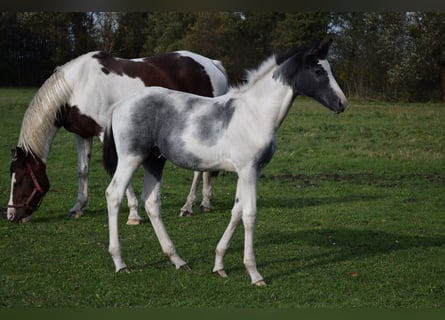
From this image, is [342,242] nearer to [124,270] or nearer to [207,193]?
[207,193]

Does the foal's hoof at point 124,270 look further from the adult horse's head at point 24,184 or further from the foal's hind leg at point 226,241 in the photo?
the adult horse's head at point 24,184

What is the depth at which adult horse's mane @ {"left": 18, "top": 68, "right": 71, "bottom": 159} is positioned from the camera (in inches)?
348

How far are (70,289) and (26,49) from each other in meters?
23.8

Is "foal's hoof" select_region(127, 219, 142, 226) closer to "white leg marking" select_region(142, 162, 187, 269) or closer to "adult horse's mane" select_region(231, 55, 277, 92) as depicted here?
"white leg marking" select_region(142, 162, 187, 269)

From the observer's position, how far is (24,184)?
8875 mm

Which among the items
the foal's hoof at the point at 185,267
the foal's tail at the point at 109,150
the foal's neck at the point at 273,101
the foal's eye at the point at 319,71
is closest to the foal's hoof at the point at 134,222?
the foal's tail at the point at 109,150

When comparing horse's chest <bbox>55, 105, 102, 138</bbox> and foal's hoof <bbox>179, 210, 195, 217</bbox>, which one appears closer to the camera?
horse's chest <bbox>55, 105, 102, 138</bbox>

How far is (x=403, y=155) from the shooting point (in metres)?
15.2

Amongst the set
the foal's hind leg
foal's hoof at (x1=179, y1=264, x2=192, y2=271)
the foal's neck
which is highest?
the foal's neck

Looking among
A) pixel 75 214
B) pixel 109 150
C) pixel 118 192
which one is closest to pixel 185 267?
pixel 118 192

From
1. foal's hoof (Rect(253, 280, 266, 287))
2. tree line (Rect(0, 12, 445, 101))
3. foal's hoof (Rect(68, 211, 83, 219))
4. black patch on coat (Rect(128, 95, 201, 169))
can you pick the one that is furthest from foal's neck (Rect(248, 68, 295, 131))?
tree line (Rect(0, 12, 445, 101))

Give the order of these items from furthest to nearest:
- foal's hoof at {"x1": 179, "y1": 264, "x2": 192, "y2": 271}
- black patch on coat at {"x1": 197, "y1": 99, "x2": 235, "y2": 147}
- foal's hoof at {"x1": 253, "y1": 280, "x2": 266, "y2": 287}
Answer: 1. foal's hoof at {"x1": 179, "y1": 264, "x2": 192, "y2": 271}
2. black patch on coat at {"x1": 197, "y1": 99, "x2": 235, "y2": 147}
3. foal's hoof at {"x1": 253, "y1": 280, "x2": 266, "y2": 287}

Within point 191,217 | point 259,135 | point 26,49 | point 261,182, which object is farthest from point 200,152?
point 26,49

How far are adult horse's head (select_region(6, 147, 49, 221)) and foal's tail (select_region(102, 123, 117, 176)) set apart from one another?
2451 millimetres
